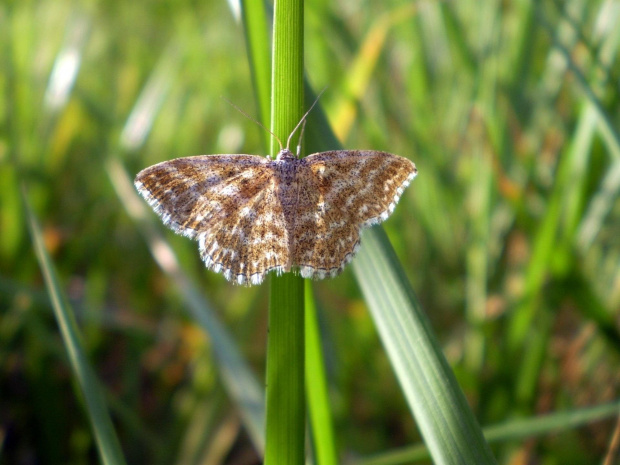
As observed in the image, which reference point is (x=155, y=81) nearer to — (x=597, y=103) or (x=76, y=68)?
(x=76, y=68)

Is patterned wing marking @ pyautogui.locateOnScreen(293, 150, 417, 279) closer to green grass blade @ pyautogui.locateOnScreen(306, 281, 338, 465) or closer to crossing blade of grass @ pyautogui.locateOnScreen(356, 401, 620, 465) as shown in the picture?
green grass blade @ pyautogui.locateOnScreen(306, 281, 338, 465)

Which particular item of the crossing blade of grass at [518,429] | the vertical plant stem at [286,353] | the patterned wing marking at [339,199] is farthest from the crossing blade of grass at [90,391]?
the crossing blade of grass at [518,429]

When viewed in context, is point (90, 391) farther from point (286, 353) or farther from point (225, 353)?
point (225, 353)

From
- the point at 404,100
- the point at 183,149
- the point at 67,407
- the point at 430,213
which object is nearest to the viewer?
the point at 67,407

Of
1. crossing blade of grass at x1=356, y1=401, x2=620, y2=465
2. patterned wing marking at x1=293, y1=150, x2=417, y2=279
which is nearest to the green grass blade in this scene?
patterned wing marking at x1=293, y1=150, x2=417, y2=279

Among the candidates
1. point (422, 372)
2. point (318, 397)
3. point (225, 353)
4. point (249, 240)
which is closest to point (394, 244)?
point (225, 353)

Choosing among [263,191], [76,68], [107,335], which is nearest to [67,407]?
[107,335]
